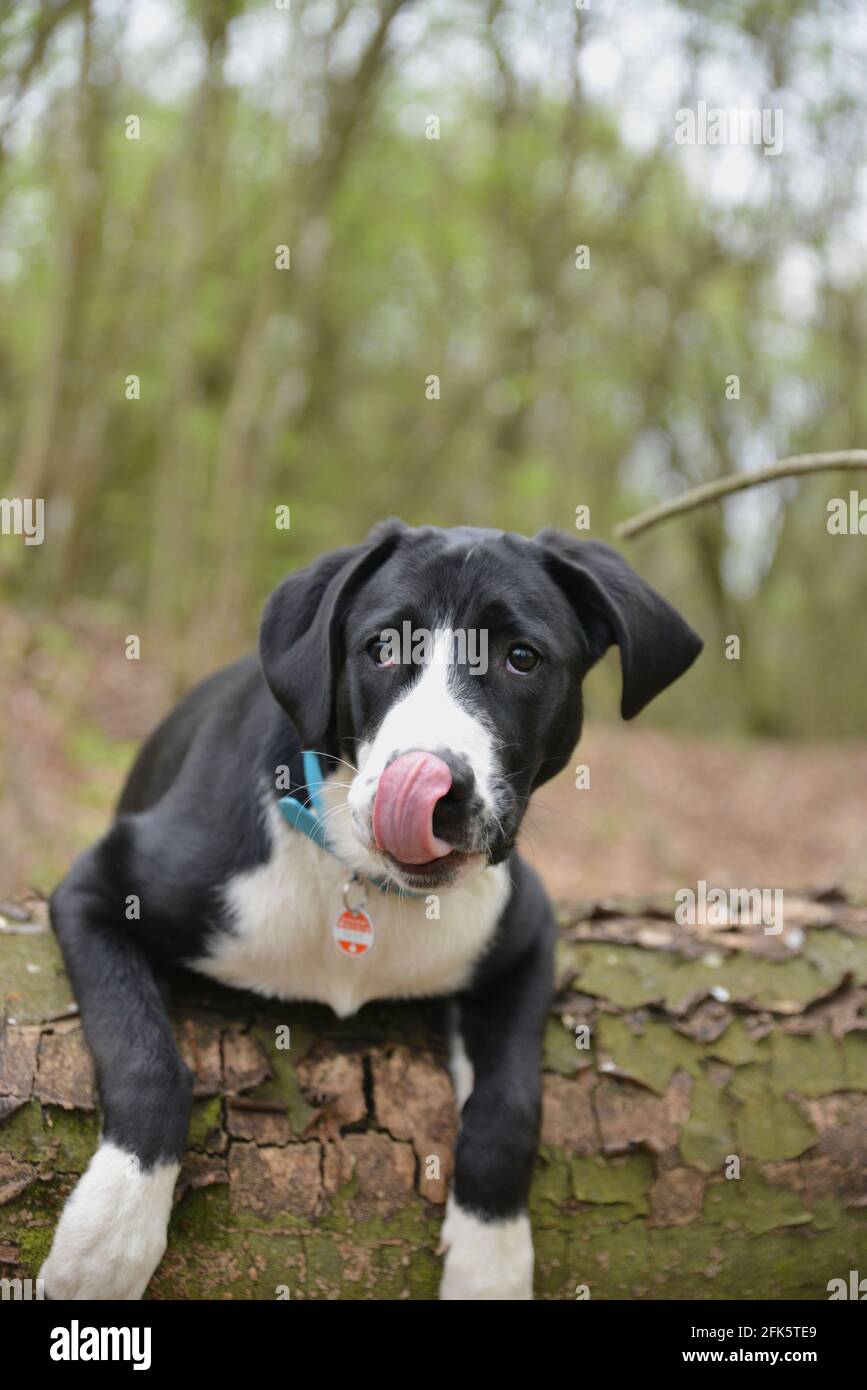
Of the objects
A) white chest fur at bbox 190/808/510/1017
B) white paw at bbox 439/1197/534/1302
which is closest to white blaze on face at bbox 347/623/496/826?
white chest fur at bbox 190/808/510/1017

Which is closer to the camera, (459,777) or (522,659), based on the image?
(459,777)

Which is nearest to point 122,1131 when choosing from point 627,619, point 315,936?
point 315,936

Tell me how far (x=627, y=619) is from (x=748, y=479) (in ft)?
1.76

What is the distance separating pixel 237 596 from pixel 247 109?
19.1 feet

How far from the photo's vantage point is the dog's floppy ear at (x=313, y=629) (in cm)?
252

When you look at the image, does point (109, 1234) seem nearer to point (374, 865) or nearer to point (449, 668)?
point (374, 865)

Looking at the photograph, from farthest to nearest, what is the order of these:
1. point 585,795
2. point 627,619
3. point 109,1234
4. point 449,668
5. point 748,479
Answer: point 585,795 → point 748,479 → point 627,619 → point 449,668 → point 109,1234

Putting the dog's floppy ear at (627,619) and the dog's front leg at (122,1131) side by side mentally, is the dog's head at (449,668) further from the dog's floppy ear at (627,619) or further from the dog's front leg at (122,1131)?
the dog's front leg at (122,1131)

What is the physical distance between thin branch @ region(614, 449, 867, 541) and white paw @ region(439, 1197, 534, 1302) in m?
1.62

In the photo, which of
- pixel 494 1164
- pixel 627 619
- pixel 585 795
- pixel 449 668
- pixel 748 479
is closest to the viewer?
pixel 449 668

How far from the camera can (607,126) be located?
44.3 feet

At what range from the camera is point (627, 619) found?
2.66 m

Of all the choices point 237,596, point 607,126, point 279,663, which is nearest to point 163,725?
point 279,663
